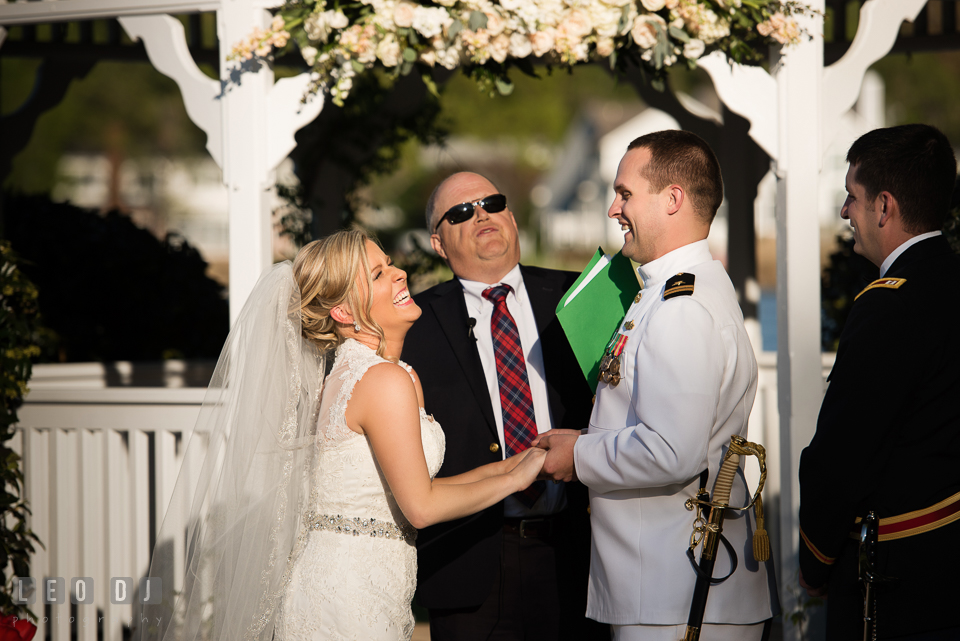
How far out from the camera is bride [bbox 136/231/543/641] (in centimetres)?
256

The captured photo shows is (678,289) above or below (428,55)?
below

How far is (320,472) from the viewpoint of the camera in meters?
2.66

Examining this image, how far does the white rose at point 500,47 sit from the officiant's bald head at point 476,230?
49 centimetres

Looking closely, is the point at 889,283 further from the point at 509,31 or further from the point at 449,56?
the point at 449,56

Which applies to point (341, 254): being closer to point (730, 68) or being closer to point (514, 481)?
point (514, 481)

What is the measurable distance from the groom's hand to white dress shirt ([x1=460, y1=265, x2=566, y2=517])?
18.9 inches

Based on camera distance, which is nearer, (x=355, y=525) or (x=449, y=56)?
(x=355, y=525)

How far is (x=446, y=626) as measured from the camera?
3086mm

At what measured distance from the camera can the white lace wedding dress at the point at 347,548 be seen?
256 cm

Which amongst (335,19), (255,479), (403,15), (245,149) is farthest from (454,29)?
(255,479)

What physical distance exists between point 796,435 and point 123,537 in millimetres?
3328

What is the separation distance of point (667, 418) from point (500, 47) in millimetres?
1889

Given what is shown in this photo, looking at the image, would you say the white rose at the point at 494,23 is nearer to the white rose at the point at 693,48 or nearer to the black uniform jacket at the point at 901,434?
the white rose at the point at 693,48

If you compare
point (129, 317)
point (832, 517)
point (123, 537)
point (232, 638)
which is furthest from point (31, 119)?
point (832, 517)
